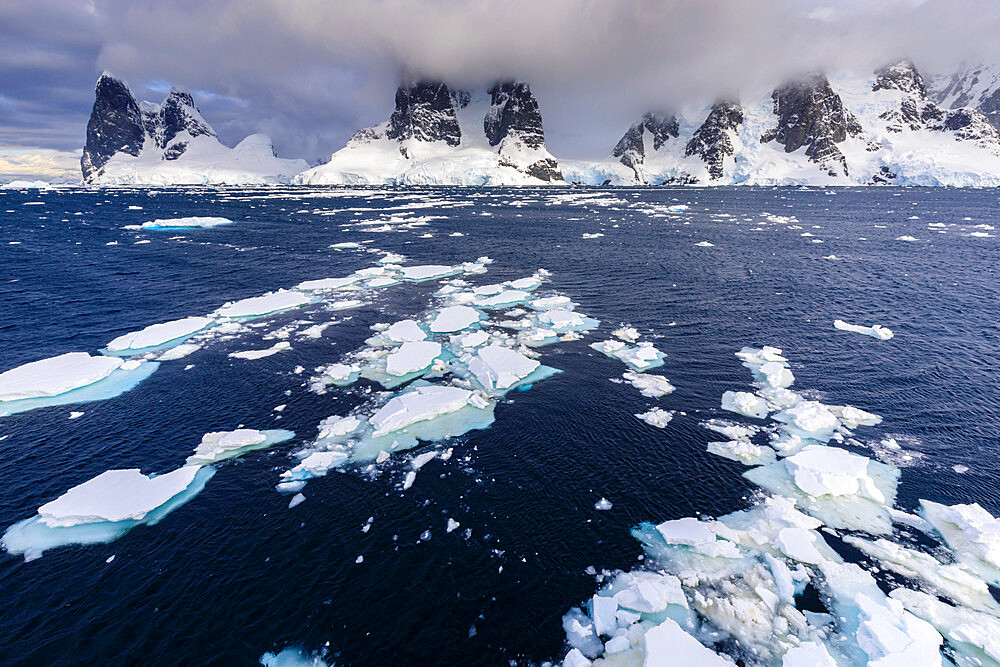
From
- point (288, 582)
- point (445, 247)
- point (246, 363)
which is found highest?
point (445, 247)

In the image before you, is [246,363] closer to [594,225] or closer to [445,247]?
[445,247]

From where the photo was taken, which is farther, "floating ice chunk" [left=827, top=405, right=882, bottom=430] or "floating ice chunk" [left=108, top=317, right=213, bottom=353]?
"floating ice chunk" [left=108, top=317, right=213, bottom=353]

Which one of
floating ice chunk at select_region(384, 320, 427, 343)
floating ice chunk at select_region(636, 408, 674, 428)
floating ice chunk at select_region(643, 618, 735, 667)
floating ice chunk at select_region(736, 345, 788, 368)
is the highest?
floating ice chunk at select_region(384, 320, 427, 343)

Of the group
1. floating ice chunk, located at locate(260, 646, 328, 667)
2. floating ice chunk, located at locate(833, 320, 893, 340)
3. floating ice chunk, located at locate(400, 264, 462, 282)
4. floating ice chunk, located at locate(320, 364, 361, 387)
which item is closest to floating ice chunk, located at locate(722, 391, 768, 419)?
floating ice chunk, located at locate(833, 320, 893, 340)

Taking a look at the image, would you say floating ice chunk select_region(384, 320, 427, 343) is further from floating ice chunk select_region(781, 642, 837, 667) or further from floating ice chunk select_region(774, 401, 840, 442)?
floating ice chunk select_region(781, 642, 837, 667)

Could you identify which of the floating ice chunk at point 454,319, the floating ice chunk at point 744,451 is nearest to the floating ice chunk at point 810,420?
the floating ice chunk at point 744,451

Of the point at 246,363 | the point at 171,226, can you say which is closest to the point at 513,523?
the point at 246,363

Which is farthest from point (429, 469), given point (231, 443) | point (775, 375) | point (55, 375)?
point (55, 375)
